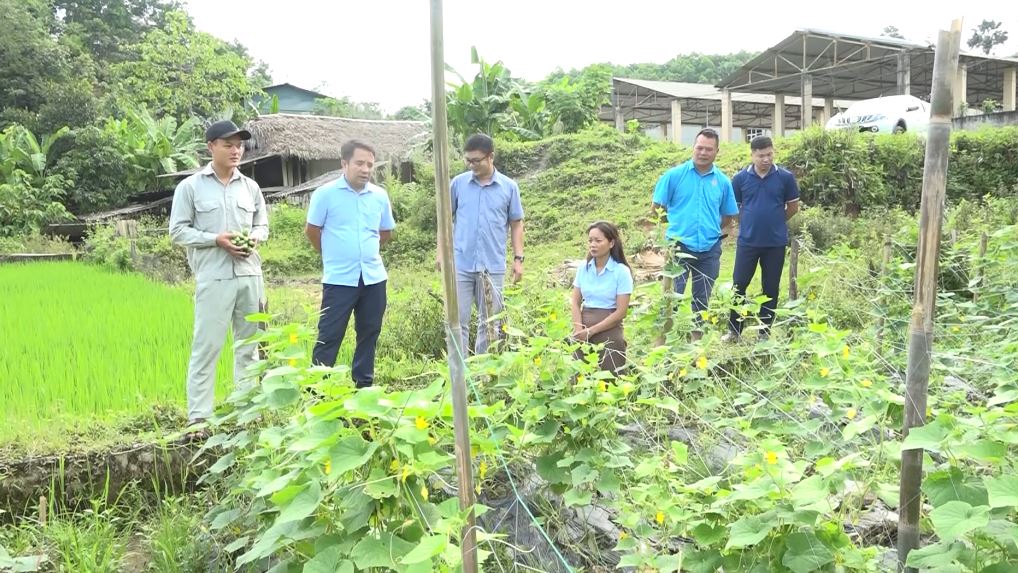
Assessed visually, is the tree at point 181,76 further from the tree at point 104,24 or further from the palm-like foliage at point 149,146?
the tree at point 104,24

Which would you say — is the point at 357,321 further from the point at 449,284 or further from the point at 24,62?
the point at 24,62

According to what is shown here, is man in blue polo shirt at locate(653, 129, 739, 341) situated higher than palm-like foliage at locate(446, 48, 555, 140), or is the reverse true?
palm-like foliage at locate(446, 48, 555, 140)

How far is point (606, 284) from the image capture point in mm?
3822

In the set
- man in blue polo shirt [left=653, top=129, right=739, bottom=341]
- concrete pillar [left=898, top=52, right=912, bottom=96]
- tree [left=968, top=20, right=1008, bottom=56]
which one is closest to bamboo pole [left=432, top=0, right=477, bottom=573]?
man in blue polo shirt [left=653, top=129, right=739, bottom=341]

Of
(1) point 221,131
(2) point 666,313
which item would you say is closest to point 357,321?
(1) point 221,131

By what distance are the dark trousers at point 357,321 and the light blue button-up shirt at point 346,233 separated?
60mm

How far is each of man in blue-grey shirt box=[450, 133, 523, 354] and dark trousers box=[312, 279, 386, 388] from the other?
562mm

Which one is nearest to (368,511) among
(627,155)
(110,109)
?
(627,155)

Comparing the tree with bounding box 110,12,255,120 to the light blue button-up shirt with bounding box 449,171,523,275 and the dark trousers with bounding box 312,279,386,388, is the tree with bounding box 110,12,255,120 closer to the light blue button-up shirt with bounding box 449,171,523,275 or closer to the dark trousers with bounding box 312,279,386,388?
the light blue button-up shirt with bounding box 449,171,523,275

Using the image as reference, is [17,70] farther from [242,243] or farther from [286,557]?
[286,557]

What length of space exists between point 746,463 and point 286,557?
1.29 meters

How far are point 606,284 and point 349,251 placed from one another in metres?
1.39

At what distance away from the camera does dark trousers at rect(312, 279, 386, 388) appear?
152 inches

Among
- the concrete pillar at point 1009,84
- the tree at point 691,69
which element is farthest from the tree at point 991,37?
the concrete pillar at point 1009,84
